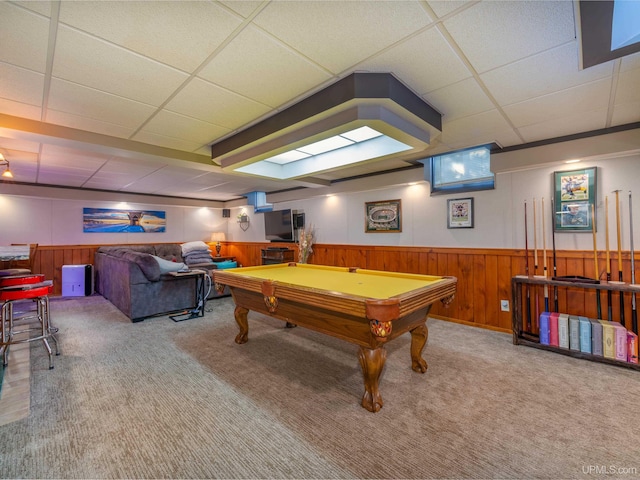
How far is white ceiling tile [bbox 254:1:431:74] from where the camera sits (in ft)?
4.50

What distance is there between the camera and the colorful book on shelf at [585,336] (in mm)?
2785

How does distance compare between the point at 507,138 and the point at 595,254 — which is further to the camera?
the point at 507,138

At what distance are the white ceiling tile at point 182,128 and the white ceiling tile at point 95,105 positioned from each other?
0.11 m

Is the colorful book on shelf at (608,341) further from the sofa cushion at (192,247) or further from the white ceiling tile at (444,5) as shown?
the sofa cushion at (192,247)

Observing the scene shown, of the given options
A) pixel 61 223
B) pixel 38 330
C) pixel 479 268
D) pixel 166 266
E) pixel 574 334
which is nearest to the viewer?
pixel 574 334

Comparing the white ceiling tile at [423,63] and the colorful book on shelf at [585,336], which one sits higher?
the white ceiling tile at [423,63]

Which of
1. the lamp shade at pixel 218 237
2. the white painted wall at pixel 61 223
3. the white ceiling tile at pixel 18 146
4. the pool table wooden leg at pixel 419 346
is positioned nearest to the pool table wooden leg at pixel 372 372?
the pool table wooden leg at pixel 419 346

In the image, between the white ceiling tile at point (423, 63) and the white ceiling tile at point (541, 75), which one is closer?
the white ceiling tile at point (423, 63)

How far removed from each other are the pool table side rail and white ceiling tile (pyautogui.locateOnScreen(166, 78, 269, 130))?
1.49m

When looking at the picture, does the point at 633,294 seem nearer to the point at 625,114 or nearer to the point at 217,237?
the point at 625,114

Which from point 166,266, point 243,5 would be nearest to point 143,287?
point 166,266

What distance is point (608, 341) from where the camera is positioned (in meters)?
2.70

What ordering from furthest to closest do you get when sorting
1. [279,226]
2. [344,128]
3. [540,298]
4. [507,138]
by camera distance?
1. [279,226]
2. [540,298]
3. [507,138]
4. [344,128]

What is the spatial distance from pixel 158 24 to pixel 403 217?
387 cm
